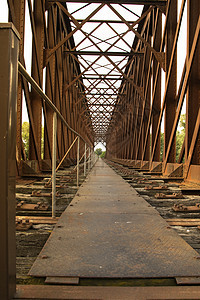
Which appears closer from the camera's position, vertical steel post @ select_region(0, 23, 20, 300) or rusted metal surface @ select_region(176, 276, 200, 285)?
vertical steel post @ select_region(0, 23, 20, 300)

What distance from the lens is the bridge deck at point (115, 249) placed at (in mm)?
1650

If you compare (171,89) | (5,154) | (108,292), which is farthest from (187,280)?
(171,89)

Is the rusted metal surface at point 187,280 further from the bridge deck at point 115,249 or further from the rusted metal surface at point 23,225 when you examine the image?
the rusted metal surface at point 23,225

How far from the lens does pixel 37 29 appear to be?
8578mm

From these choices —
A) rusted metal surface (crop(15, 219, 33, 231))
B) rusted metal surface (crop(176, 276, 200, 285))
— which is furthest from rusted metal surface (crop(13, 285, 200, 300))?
rusted metal surface (crop(15, 219, 33, 231))

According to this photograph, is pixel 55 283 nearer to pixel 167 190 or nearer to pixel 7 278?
pixel 7 278

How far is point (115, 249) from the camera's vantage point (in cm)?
203

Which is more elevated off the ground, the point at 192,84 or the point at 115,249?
the point at 192,84

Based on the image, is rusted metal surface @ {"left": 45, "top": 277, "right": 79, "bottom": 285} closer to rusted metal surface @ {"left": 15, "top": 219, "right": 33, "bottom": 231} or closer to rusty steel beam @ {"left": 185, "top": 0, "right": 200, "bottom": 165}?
rusted metal surface @ {"left": 15, "top": 219, "right": 33, "bottom": 231}

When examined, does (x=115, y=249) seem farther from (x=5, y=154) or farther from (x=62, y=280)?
(x=5, y=154)

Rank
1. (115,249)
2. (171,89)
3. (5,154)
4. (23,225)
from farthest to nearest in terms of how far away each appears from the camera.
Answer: (171,89)
(23,225)
(115,249)
(5,154)

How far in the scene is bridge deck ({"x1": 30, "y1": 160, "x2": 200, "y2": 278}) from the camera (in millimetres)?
1650

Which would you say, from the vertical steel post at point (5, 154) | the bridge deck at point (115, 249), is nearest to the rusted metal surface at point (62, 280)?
the bridge deck at point (115, 249)

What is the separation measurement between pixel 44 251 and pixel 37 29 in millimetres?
8112
